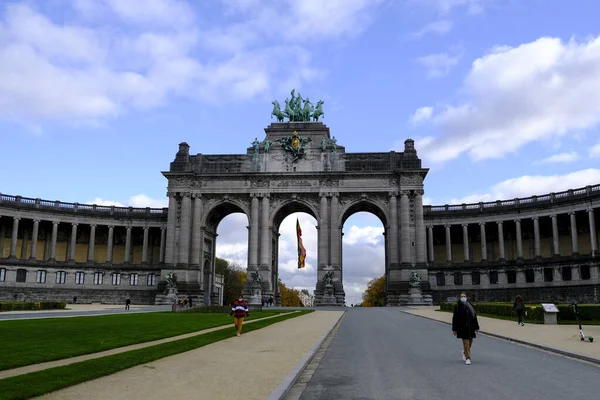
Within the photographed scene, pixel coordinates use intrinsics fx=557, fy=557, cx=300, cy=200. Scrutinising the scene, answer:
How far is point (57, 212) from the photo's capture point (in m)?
92.4

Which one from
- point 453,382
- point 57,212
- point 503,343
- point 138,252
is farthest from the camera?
point 138,252

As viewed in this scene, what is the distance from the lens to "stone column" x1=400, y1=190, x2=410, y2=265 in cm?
8656

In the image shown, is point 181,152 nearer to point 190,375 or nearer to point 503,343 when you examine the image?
point 503,343

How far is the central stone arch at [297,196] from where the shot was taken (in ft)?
288

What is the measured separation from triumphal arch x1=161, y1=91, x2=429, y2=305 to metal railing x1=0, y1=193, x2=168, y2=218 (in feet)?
31.6

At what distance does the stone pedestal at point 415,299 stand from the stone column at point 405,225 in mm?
5160

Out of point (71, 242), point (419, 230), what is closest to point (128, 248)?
point (71, 242)

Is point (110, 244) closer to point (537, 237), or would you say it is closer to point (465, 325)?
point (537, 237)

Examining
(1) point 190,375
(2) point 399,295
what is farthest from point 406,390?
(2) point 399,295

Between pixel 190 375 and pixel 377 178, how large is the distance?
77224 mm

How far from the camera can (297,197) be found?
9081 cm

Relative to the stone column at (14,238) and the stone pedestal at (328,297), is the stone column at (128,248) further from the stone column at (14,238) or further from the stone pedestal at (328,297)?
the stone pedestal at (328,297)

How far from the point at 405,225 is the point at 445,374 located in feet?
239

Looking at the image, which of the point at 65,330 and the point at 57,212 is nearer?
the point at 65,330
